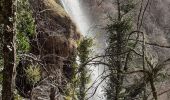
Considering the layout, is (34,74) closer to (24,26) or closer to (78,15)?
(24,26)

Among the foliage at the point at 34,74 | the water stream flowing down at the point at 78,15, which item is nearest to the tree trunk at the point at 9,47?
the foliage at the point at 34,74

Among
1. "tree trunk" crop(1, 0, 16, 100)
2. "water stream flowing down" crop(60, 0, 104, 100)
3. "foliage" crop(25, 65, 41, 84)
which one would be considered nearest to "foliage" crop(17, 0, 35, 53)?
"foliage" crop(25, 65, 41, 84)

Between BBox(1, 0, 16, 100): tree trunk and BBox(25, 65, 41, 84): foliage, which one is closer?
BBox(1, 0, 16, 100): tree trunk

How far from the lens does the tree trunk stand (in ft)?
29.1

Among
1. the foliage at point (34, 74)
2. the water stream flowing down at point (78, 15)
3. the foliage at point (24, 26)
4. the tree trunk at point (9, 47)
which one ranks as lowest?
the tree trunk at point (9, 47)

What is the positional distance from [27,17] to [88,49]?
67.8ft

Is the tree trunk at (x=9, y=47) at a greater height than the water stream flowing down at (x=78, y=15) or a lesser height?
lesser

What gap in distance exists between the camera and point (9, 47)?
888cm

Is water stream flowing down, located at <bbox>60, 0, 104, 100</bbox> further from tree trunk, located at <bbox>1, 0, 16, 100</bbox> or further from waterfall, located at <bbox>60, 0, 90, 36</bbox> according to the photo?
tree trunk, located at <bbox>1, 0, 16, 100</bbox>

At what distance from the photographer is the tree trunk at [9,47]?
8867mm

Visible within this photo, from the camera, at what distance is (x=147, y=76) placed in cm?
653

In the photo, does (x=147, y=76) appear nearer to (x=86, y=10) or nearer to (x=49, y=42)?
(x=49, y=42)

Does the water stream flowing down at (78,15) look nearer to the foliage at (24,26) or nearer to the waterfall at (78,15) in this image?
the waterfall at (78,15)

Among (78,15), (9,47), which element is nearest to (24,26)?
(9,47)
